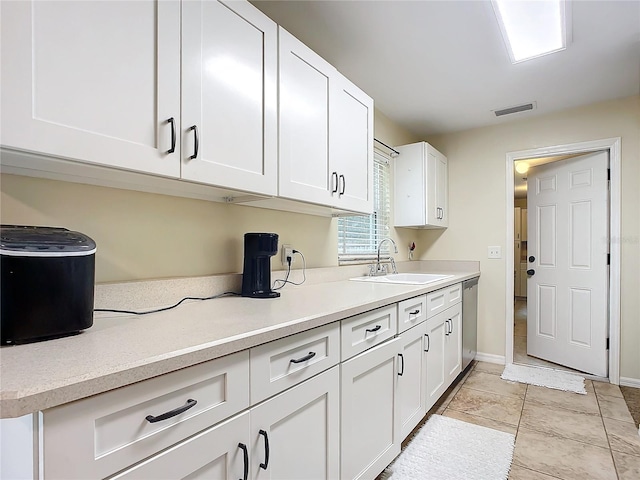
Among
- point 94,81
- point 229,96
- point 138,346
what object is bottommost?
point 138,346

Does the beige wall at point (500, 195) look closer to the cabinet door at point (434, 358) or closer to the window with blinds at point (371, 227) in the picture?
the window with blinds at point (371, 227)

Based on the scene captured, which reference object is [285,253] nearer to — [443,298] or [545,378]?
[443,298]

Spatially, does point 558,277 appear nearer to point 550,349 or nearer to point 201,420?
point 550,349

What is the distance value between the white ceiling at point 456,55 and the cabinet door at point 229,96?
0.51m

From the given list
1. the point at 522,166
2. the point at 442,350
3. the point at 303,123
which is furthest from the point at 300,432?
the point at 522,166

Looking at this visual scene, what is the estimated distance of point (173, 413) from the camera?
74 centimetres

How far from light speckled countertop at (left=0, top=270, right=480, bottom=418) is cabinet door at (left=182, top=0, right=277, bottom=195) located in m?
0.49

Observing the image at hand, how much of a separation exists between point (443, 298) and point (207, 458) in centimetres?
199

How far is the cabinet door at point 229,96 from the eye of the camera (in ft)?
3.79

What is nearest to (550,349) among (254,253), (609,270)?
(609,270)

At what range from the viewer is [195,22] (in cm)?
116

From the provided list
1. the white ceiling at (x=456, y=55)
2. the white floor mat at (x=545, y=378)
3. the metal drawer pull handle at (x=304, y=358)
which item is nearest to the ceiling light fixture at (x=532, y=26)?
the white ceiling at (x=456, y=55)

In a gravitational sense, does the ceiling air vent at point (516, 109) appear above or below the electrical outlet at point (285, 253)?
above

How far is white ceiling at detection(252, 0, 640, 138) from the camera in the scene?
5.84ft
